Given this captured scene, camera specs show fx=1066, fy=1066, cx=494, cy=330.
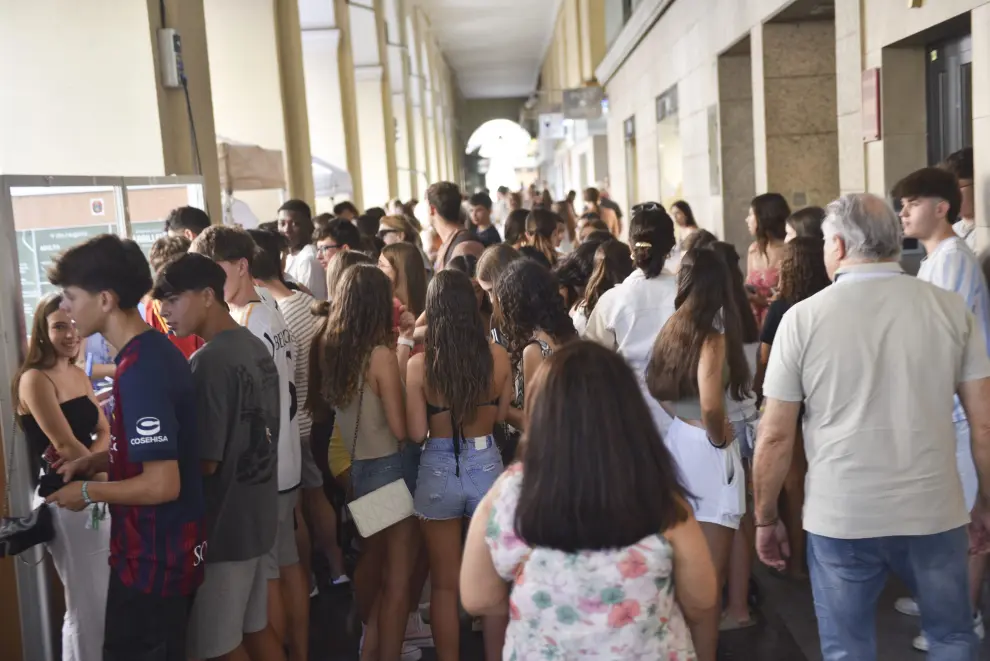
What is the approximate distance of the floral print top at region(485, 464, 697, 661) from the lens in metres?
2.16

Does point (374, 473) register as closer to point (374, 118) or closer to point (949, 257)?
point (949, 257)

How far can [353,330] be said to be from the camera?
4.14 m

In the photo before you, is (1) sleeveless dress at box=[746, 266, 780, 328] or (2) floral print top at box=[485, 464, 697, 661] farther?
(1) sleeveless dress at box=[746, 266, 780, 328]

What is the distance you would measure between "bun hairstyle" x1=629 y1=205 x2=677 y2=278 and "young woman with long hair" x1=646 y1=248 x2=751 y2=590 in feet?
2.38

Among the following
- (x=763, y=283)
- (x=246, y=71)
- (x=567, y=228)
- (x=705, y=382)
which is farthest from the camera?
(x=246, y=71)

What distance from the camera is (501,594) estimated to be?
231cm

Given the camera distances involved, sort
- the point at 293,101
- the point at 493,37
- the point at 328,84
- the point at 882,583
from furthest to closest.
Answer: the point at 493,37 → the point at 328,84 → the point at 293,101 → the point at 882,583

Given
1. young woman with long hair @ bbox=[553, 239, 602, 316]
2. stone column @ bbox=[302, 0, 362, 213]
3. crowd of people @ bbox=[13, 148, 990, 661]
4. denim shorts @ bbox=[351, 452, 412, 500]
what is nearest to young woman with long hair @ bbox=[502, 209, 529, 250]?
young woman with long hair @ bbox=[553, 239, 602, 316]

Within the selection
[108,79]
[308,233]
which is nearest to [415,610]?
[308,233]

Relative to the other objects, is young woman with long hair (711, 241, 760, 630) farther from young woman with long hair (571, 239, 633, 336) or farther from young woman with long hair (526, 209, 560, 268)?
young woman with long hair (526, 209, 560, 268)

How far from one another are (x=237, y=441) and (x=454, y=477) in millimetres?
947

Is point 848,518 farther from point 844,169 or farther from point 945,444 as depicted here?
point 844,169

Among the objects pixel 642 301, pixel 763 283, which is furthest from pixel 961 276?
pixel 763 283

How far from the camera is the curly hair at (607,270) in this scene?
555 cm
